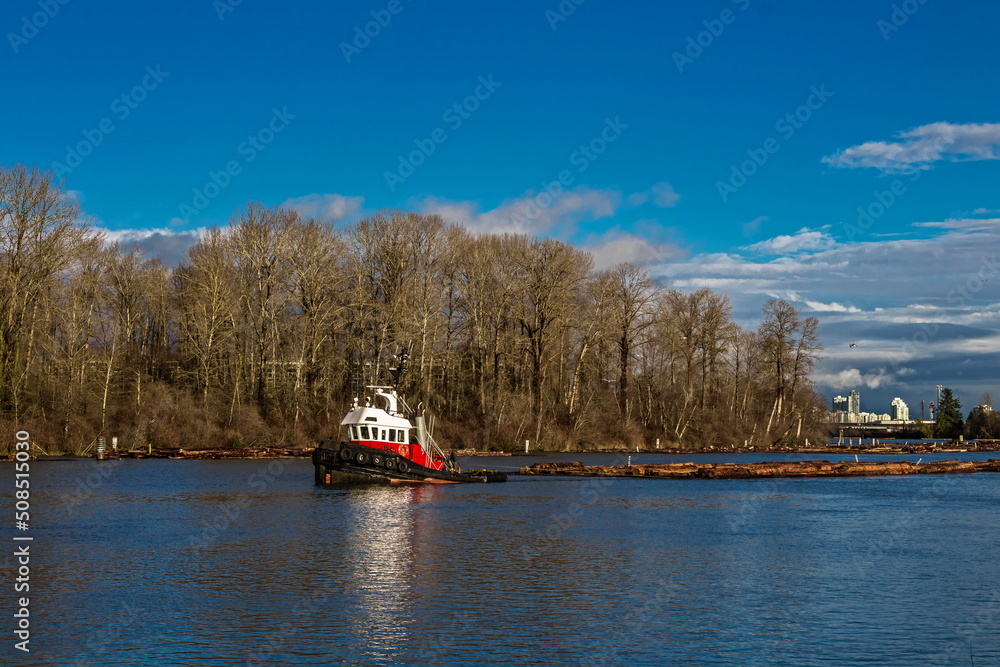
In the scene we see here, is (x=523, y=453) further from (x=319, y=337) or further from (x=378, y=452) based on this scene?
(x=378, y=452)

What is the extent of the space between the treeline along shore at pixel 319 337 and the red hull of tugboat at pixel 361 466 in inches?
702

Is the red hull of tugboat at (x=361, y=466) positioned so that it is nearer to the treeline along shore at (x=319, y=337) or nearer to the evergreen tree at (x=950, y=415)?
the treeline along shore at (x=319, y=337)

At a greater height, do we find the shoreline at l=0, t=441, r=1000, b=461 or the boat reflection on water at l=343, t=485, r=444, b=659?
the shoreline at l=0, t=441, r=1000, b=461

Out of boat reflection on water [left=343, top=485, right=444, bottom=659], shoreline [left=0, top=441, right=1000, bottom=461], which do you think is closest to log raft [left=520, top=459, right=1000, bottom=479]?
shoreline [left=0, top=441, right=1000, bottom=461]

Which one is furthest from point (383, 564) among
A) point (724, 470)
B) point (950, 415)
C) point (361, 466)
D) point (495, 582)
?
point (950, 415)

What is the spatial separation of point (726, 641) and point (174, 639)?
10057 mm

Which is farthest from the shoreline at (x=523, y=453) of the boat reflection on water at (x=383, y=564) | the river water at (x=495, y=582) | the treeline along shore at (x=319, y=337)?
the river water at (x=495, y=582)

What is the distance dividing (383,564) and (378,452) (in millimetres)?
22741

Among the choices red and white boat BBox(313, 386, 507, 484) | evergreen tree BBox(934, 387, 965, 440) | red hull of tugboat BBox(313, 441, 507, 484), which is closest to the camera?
red hull of tugboat BBox(313, 441, 507, 484)

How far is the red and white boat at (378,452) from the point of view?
4716 cm

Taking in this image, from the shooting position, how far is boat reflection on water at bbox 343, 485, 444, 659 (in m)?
17.6

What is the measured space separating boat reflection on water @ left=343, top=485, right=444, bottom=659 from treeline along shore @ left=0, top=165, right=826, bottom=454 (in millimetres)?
26839

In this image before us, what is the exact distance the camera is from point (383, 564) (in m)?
25.0

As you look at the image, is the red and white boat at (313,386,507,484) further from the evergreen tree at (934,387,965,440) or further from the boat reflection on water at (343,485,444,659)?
the evergreen tree at (934,387,965,440)
